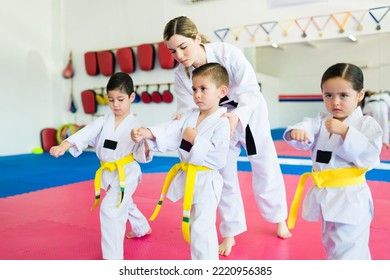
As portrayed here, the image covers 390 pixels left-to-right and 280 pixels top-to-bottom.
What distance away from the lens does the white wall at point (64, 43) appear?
725 cm

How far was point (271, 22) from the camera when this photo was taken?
21.0 ft

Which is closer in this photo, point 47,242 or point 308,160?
point 47,242

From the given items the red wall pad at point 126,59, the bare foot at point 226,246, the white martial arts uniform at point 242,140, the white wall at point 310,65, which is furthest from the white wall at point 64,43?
the bare foot at point 226,246

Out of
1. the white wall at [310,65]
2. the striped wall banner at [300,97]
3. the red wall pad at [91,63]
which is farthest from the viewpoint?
the red wall pad at [91,63]

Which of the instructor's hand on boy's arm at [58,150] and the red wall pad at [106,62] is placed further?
the red wall pad at [106,62]

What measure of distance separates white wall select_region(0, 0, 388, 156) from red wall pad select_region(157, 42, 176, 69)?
239 mm

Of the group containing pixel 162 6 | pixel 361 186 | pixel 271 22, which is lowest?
pixel 361 186

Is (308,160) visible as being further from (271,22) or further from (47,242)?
(47,242)

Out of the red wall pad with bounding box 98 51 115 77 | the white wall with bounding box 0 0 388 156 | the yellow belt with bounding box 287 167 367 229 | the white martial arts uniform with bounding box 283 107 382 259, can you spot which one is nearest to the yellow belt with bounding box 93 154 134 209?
the white martial arts uniform with bounding box 283 107 382 259

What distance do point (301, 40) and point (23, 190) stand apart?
487 cm

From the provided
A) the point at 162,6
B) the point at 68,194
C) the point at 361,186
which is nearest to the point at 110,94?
the point at 361,186

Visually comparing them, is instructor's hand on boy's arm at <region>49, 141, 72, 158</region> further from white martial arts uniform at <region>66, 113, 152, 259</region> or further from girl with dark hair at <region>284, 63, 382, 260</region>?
girl with dark hair at <region>284, 63, 382, 260</region>

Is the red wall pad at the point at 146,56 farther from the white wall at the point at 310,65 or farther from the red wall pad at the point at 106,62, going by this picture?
the white wall at the point at 310,65

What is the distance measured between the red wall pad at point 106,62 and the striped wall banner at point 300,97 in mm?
3689
